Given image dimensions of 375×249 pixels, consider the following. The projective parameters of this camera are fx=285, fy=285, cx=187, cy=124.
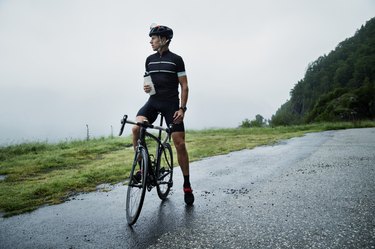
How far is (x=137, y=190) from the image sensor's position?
4254mm

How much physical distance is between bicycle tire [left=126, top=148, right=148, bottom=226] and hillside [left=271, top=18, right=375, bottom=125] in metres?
63.1

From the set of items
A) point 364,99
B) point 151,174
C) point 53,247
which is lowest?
point 53,247

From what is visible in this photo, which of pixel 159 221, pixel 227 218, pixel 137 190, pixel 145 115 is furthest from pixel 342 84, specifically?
pixel 159 221

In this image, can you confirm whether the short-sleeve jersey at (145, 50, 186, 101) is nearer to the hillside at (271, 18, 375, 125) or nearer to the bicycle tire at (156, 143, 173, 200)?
the bicycle tire at (156, 143, 173, 200)

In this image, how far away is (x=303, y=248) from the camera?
2.85 metres

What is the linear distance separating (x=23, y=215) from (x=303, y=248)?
14.0 ft

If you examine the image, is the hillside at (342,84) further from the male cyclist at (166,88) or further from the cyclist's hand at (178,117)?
the cyclist's hand at (178,117)

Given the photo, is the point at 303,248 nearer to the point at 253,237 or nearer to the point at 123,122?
the point at 253,237

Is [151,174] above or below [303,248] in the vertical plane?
above

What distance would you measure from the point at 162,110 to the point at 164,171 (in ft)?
3.61

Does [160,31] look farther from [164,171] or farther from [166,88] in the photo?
[164,171]

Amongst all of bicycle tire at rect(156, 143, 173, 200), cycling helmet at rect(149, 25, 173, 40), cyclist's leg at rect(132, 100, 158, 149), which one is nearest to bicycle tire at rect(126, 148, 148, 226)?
cyclist's leg at rect(132, 100, 158, 149)

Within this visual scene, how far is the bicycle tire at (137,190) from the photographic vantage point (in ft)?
12.6

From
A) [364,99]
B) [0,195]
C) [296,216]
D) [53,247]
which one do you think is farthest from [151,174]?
[364,99]
